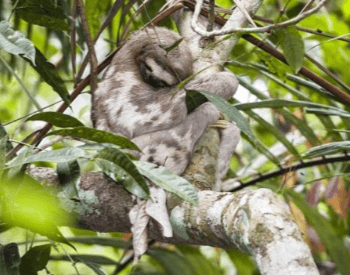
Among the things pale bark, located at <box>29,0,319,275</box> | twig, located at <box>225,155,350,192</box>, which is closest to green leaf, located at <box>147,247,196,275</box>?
twig, located at <box>225,155,350,192</box>

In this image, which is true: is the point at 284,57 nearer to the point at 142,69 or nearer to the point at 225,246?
the point at 142,69

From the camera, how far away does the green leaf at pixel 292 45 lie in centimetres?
163

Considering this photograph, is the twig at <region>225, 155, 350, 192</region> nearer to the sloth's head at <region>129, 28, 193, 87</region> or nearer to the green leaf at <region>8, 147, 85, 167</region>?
the sloth's head at <region>129, 28, 193, 87</region>

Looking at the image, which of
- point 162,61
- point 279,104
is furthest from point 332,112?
point 162,61

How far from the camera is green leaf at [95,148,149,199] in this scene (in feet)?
4.12

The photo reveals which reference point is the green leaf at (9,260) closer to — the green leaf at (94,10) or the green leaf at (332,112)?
the green leaf at (94,10)

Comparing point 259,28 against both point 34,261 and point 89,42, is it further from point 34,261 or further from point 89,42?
point 34,261

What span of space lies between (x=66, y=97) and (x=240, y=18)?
49cm

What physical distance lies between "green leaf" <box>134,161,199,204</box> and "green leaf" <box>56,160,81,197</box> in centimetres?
14

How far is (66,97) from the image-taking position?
5.26ft

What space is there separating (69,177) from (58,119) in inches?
5.4

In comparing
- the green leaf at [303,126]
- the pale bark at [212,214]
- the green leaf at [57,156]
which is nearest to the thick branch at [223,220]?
the pale bark at [212,214]

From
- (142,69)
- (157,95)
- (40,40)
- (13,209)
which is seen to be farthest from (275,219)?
(40,40)

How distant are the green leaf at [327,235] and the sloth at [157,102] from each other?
0.37 metres
